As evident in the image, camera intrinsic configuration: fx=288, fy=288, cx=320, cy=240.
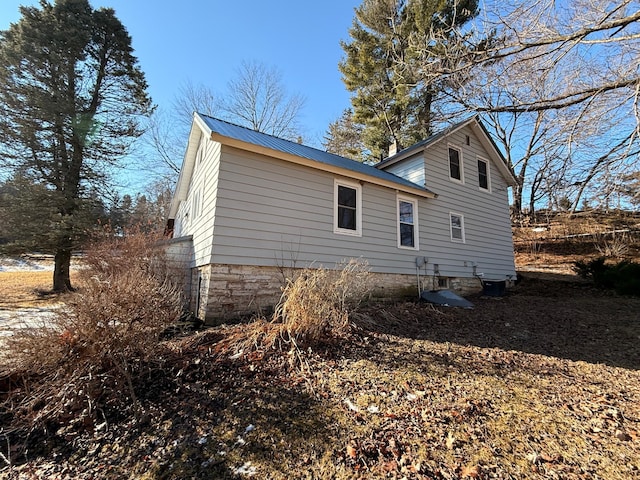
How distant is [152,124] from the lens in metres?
16.9

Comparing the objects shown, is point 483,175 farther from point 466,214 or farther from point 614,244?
point 614,244

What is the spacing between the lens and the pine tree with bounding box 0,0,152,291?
38.5 ft

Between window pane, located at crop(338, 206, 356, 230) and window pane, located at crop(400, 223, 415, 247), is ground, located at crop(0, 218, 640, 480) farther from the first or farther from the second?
window pane, located at crop(400, 223, 415, 247)

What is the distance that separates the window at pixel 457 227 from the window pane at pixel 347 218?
162 inches

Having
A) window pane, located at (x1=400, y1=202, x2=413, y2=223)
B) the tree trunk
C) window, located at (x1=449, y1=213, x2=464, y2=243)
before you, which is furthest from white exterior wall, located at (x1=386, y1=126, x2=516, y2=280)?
the tree trunk

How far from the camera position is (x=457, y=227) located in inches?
390

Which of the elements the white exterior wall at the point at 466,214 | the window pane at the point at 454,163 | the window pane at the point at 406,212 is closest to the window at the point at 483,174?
the white exterior wall at the point at 466,214

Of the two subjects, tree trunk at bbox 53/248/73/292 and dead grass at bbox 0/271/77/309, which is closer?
dead grass at bbox 0/271/77/309

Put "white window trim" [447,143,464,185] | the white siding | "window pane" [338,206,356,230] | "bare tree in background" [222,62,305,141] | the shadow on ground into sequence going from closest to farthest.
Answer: the shadow on ground < "window pane" [338,206,356,230] < the white siding < "white window trim" [447,143,464,185] < "bare tree in background" [222,62,305,141]

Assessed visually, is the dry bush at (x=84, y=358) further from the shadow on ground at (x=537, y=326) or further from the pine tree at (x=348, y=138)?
the pine tree at (x=348, y=138)

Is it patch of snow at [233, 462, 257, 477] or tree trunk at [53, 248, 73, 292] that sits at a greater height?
tree trunk at [53, 248, 73, 292]

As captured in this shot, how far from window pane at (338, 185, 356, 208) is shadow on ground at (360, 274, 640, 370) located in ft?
9.16

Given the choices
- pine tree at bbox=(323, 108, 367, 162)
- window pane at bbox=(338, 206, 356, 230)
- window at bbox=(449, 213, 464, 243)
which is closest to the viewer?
window pane at bbox=(338, 206, 356, 230)

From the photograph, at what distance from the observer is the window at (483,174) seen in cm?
1129
